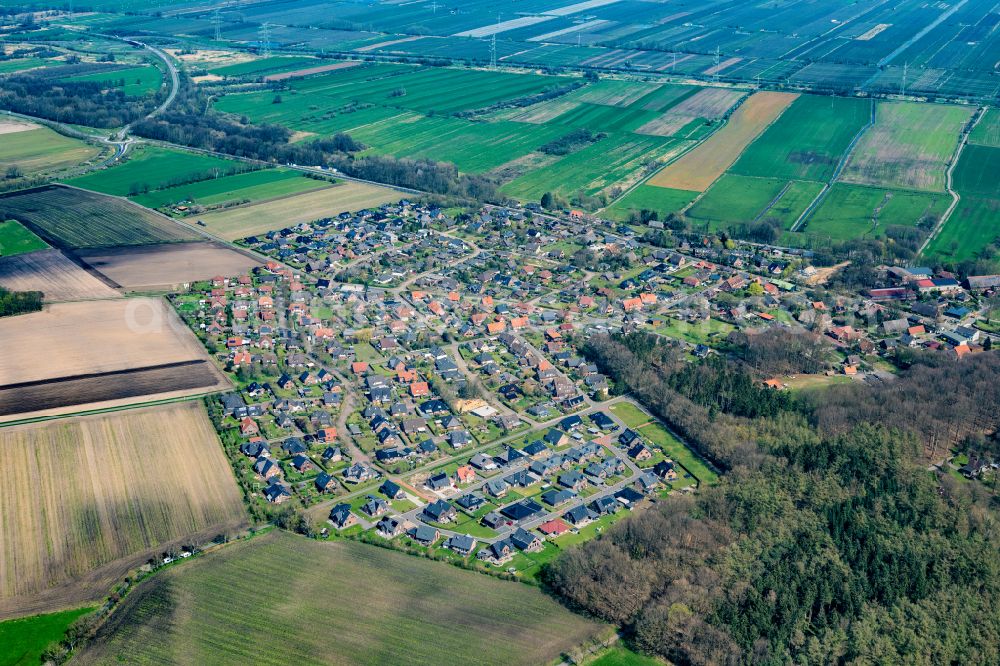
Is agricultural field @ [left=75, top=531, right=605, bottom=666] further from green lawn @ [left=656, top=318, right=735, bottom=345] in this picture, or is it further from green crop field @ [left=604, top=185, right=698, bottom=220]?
green crop field @ [left=604, top=185, right=698, bottom=220]

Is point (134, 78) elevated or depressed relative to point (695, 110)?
elevated

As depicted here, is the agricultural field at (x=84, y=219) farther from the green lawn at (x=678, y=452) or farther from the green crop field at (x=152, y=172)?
the green lawn at (x=678, y=452)

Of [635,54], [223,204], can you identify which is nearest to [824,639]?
[223,204]

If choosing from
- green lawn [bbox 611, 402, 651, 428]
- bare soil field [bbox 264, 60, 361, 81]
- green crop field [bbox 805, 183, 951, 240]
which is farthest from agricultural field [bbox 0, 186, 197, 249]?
green crop field [bbox 805, 183, 951, 240]

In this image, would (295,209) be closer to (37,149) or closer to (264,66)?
(37,149)

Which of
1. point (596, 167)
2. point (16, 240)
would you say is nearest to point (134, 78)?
point (16, 240)

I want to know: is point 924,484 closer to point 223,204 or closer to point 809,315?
point 809,315
